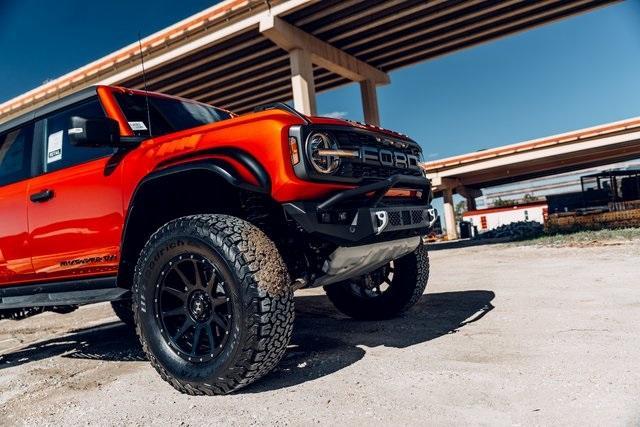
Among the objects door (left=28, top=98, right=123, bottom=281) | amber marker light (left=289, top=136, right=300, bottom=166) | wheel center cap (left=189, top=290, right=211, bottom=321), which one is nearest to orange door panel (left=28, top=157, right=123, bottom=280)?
door (left=28, top=98, right=123, bottom=281)

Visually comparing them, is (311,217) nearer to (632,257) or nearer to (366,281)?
(366,281)

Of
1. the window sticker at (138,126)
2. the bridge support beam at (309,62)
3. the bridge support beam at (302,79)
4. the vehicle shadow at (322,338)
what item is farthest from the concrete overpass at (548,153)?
the window sticker at (138,126)

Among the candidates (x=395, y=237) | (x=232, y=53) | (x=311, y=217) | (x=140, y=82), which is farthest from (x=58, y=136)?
(x=140, y=82)

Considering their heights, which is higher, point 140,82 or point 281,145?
point 140,82

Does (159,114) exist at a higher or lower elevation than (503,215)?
higher

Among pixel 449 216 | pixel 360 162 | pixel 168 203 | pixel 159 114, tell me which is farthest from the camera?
pixel 449 216

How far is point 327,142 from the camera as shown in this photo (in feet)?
9.37

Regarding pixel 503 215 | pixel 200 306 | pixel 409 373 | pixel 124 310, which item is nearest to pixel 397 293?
pixel 409 373

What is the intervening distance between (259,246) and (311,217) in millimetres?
332

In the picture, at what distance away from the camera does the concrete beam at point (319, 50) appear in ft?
53.8

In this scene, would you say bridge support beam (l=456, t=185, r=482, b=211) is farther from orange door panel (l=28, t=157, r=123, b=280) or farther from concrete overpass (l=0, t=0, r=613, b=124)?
orange door panel (l=28, t=157, r=123, b=280)

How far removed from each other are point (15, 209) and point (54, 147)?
0.62 m

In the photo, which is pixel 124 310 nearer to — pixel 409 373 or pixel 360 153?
pixel 360 153

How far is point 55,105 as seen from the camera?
13.1 feet
